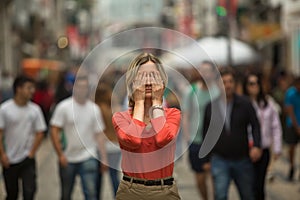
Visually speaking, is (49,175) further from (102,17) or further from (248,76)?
(102,17)

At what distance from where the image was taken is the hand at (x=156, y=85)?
4637 millimetres

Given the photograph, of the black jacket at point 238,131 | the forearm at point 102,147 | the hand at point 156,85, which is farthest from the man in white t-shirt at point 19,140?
the hand at point 156,85

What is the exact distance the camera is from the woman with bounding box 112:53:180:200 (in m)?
4.61

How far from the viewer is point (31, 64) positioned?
39844 mm

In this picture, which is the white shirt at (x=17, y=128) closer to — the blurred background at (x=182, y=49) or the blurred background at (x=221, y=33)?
the blurred background at (x=182, y=49)

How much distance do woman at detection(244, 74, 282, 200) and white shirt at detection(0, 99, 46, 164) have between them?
249cm

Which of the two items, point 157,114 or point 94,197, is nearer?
point 157,114

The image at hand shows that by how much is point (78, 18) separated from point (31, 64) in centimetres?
3601

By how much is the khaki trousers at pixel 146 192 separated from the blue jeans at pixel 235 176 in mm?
3290

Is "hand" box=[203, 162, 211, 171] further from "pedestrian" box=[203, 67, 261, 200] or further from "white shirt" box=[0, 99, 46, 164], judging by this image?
"white shirt" box=[0, 99, 46, 164]

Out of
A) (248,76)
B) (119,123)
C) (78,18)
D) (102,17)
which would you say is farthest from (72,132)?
(102,17)

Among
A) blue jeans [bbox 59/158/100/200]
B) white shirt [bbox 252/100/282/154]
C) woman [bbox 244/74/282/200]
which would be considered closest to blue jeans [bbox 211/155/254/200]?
woman [bbox 244/74/282/200]

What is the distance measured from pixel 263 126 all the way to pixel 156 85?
463cm

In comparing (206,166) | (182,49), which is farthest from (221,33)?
(206,166)
